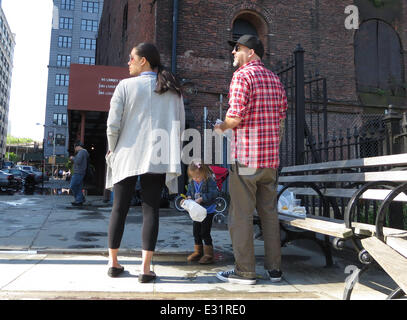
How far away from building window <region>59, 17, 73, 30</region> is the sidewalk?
7310 cm

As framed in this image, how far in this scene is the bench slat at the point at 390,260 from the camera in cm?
174

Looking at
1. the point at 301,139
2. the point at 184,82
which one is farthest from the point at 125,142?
the point at 184,82

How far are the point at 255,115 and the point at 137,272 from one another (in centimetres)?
185

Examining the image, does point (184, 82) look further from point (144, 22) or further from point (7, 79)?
point (7, 79)

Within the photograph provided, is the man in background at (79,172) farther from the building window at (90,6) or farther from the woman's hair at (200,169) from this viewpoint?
the building window at (90,6)

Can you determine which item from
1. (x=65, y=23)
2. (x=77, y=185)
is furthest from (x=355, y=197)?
(x=65, y=23)

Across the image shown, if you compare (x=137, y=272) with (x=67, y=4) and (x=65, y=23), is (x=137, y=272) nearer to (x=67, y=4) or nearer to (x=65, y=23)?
(x=65, y=23)

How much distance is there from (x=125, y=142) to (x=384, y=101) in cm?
1364

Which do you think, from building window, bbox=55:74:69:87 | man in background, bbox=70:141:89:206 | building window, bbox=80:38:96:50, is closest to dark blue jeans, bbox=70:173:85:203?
man in background, bbox=70:141:89:206

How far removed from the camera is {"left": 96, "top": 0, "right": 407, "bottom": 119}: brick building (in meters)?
11.8

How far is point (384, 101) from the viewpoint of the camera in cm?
1393

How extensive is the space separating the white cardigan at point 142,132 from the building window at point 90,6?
75.8 meters

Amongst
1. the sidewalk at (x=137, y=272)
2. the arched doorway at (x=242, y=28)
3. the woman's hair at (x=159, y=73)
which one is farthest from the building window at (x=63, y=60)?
the woman's hair at (x=159, y=73)

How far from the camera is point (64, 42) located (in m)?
69.3
